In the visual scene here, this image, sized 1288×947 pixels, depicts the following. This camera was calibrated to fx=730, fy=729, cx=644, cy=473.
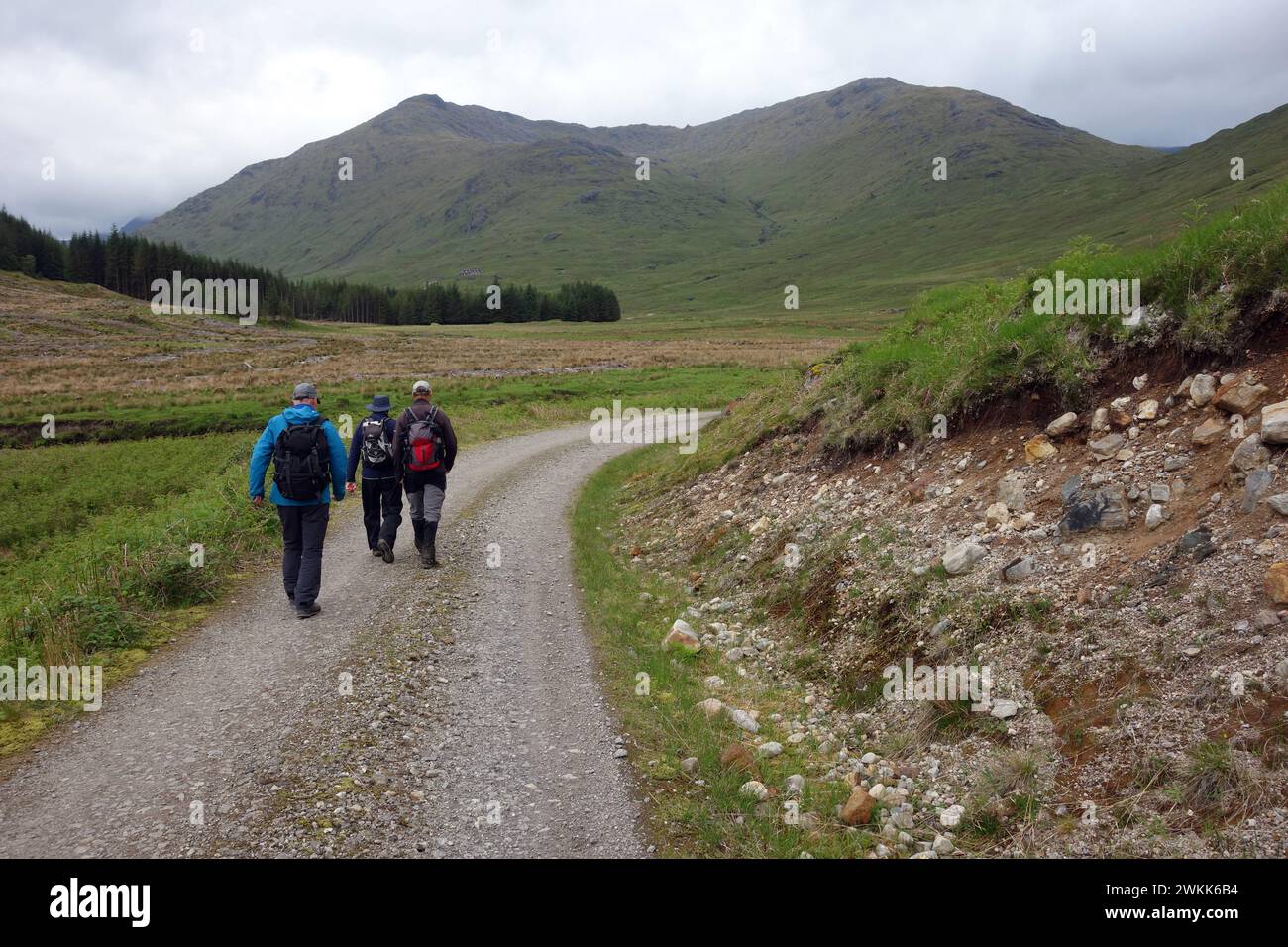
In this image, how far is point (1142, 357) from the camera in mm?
8805

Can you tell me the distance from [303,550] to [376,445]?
3.04 metres

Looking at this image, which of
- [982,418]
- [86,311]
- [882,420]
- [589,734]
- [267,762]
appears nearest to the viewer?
[267,762]

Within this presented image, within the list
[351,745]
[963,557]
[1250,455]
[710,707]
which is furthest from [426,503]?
[1250,455]

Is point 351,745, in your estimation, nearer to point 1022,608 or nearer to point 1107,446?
point 1022,608

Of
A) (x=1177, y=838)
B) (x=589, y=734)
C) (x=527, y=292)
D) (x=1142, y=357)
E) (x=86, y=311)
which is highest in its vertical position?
(x=527, y=292)

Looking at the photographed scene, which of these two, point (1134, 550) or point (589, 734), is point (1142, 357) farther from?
point (589, 734)

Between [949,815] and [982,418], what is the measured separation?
6.50 meters

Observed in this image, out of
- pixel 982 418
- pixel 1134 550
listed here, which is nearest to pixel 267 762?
pixel 1134 550

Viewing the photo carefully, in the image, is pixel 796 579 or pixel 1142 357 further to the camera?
pixel 796 579

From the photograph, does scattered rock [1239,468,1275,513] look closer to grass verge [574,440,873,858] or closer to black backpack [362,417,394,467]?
grass verge [574,440,873,858]

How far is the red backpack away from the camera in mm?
13203

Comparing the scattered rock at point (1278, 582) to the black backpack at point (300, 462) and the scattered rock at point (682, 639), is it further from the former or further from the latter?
the black backpack at point (300, 462)

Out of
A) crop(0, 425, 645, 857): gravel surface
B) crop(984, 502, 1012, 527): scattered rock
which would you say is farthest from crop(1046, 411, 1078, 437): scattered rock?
crop(0, 425, 645, 857): gravel surface

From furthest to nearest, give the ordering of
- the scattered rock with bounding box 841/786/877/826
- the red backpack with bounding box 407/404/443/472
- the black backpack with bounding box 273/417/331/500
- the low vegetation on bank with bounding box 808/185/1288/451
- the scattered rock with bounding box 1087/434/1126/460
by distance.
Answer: the red backpack with bounding box 407/404/443/472 < the black backpack with bounding box 273/417/331/500 < the scattered rock with bounding box 1087/434/1126/460 < the low vegetation on bank with bounding box 808/185/1288/451 < the scattered rock with bounding box 841/786/877/826
